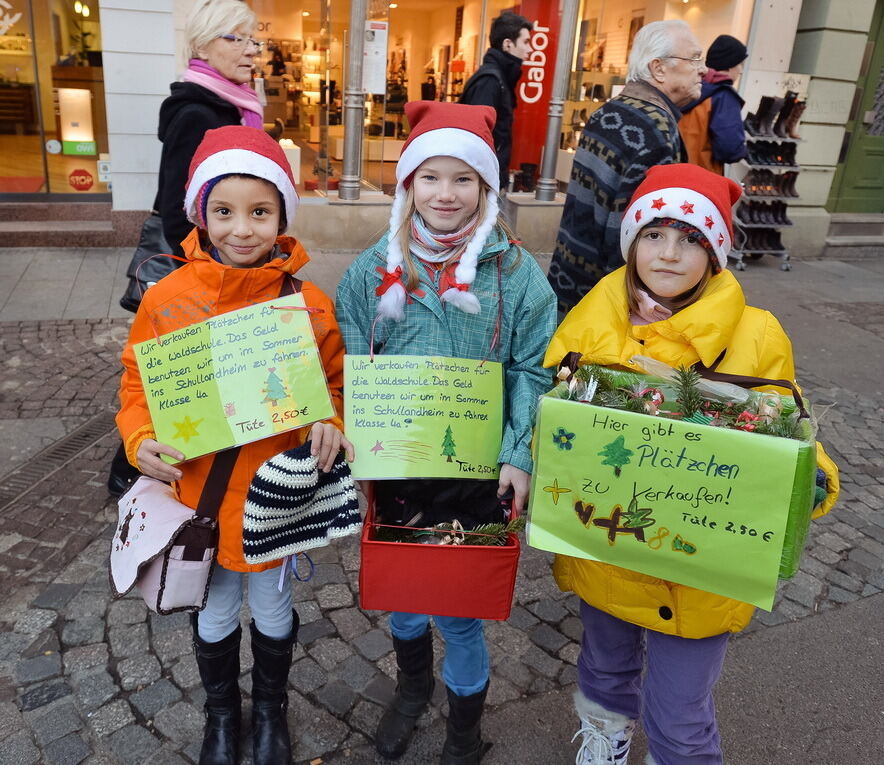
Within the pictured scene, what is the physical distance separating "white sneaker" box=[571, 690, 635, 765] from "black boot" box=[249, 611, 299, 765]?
88 centimetres

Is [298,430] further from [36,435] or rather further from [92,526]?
[36,435]

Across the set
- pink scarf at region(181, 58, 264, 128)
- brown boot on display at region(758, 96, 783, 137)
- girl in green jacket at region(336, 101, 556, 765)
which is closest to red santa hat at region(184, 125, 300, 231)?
girl in green jacket at region(336, 101, 556, 765)

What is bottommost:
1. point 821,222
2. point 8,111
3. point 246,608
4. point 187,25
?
point 246,608

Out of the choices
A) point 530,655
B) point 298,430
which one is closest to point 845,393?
point 530,655

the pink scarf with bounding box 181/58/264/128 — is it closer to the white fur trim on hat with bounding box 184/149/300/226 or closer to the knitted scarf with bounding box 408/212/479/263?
the white fur trim on hat with bounding box 184/149/300/226

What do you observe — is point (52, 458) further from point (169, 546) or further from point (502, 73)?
point (502, 73)

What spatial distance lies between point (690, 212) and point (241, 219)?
117 centimetres

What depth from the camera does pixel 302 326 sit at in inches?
75.7

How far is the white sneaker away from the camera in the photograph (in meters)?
2.16

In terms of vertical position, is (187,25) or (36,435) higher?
(187,25)

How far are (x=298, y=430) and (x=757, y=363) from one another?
121 centimetres

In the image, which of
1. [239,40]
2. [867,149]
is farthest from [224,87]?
[867,149]

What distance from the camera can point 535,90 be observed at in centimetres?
1005

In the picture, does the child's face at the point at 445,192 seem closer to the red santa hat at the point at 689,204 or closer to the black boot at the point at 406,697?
the red santa hat at the point at 689,204
